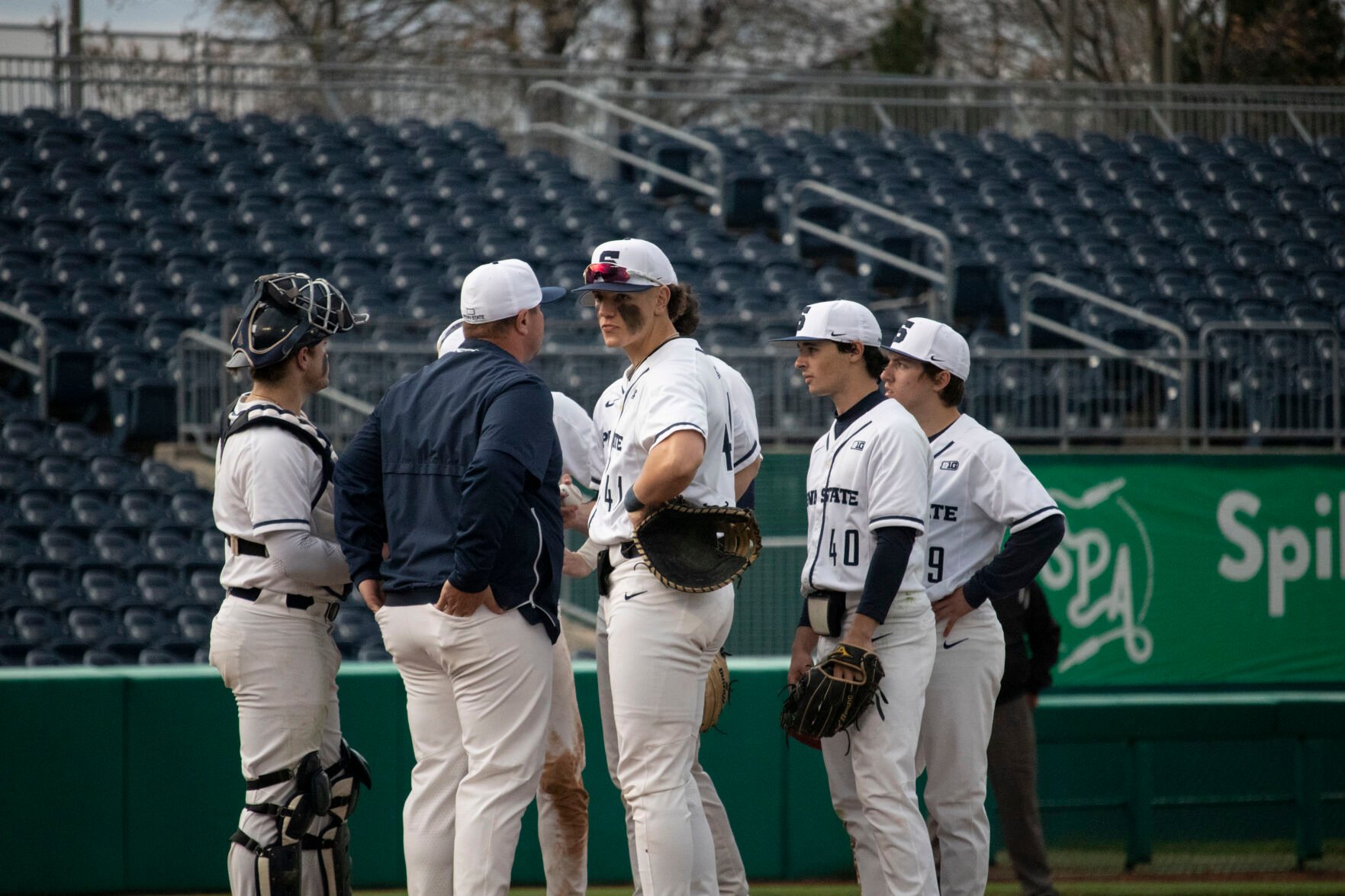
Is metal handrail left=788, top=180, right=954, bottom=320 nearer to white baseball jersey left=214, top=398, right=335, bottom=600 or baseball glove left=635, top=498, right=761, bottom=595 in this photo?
baseball glove left=635, top=498, right=761, bottom=595

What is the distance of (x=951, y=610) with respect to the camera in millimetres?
4438

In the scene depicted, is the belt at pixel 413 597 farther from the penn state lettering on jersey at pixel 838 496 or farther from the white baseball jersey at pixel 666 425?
the penn state lettering on jersey at pixel 838 496

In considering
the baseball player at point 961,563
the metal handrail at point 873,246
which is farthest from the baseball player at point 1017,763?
the metal handrail at point 873,246

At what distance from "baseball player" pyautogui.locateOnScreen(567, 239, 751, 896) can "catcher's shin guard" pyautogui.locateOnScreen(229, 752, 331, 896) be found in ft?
2.73

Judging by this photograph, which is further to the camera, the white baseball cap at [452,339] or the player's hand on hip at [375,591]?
the white baseball cap at [452,339]

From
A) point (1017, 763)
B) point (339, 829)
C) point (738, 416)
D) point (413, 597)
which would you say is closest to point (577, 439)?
point (738, 416)

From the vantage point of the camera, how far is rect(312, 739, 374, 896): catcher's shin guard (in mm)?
4125

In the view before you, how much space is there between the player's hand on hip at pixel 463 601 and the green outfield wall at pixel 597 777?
2.19 meters

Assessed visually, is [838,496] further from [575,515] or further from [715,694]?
[575,515]

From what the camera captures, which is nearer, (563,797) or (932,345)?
(563,797)

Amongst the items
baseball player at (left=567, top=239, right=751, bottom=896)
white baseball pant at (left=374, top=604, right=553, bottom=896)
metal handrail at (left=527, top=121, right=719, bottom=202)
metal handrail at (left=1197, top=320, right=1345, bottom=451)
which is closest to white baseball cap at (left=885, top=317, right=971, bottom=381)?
baseball player at (left=567, top=239, right=751, bottom=896)

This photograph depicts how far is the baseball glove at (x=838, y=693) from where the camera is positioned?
4.05 m

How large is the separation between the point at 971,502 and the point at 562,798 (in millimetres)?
1552

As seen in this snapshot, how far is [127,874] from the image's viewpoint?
5605mm
